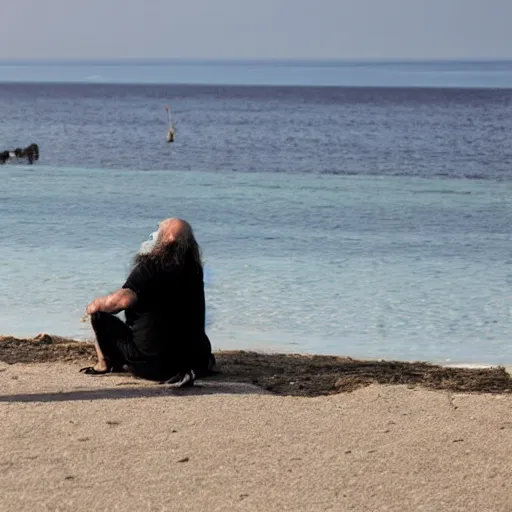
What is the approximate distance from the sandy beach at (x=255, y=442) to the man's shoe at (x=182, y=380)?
0.17 feet

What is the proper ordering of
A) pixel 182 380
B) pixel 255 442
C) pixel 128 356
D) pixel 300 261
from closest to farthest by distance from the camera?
1. pixel 255 442
2. pixel 182 380
3. pixel 128 356
4. pixel 300 261

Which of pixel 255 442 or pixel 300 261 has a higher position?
pixel 255 442

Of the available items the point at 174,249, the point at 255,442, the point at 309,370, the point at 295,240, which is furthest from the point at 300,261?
the point at 255,442

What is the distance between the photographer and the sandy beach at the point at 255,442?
213 inches

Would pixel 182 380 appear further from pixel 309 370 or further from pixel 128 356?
pixel 309 370

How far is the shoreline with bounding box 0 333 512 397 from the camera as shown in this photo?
24.7 ft

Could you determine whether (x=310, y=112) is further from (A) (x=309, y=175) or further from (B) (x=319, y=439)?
(B) (x=319, y=439)

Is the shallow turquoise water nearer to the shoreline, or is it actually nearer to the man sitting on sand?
the shoreline

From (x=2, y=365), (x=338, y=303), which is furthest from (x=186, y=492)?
(x=338, y=303)

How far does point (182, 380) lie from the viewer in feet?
23.9

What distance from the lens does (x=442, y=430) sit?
21.1 ft

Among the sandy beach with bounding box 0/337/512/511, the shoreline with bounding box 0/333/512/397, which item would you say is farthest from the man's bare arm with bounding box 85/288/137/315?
the shoreline with bounding box 0/333/512/397

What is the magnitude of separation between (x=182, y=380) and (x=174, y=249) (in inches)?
30.5

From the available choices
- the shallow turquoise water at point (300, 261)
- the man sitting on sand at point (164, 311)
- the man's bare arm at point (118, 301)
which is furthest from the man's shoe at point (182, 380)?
the shallow turquoise water at point (300, 261)
